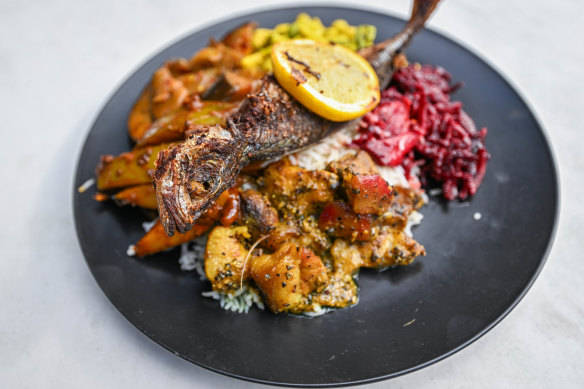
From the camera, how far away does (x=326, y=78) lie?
3.68 meters

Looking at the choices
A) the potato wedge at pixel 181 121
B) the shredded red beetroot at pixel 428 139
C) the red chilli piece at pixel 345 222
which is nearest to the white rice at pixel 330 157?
the shredded red beetroot at pixel 428 139

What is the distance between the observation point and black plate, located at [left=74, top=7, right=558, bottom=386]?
3.18 meters

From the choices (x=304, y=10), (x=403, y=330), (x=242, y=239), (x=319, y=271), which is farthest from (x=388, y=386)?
(x=304, y=10)

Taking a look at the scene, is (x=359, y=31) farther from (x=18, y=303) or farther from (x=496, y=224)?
(x=18, y=303)

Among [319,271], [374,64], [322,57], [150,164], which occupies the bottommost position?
[319,271]

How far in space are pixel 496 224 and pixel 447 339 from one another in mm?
1171

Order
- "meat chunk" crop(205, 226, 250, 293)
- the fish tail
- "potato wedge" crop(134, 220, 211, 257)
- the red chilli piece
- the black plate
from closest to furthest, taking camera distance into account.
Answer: the black plate → "meat chunk" crop(205, 226, 250, 293) → the red chilli piece → "potato wedge" crop(134, 220, 211, 257) → the fish tail

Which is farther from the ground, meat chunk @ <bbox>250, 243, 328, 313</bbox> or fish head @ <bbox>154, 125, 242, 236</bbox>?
fish head @ <bbox>154, 125, 242, 236</bbox>

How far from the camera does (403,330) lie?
10.9 ft

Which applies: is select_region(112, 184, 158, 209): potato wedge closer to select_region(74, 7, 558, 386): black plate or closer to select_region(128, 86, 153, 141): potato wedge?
select_region(74, 7, 558, 386): black plate

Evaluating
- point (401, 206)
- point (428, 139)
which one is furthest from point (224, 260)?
point (428, 139)

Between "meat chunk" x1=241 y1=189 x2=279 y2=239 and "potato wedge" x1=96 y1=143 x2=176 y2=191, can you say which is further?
"potato wedge" x1=96 y1=143 x2=176 y2=191

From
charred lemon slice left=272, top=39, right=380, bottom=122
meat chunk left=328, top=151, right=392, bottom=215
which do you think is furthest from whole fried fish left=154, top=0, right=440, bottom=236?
meat chunk left=328, top=151, right=392, bottom=215

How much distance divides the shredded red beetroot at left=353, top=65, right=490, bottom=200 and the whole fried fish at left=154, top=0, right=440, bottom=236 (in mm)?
257
